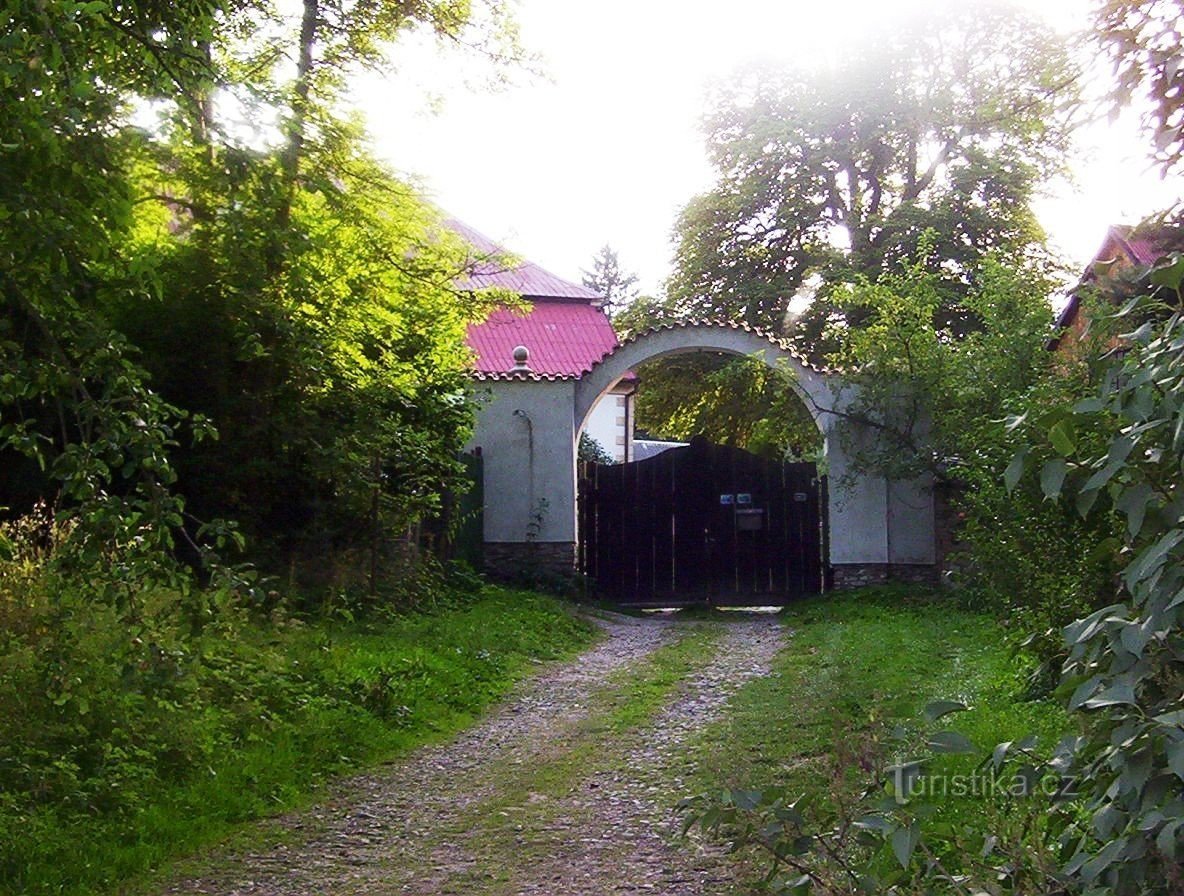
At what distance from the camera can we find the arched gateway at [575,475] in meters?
16.3

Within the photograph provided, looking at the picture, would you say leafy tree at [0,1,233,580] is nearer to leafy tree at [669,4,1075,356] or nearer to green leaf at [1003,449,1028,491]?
green leaf at [1003,449,1028,491]

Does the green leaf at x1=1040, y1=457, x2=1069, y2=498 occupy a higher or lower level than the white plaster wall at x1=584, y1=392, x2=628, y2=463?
lower

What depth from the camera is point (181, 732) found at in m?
6.52

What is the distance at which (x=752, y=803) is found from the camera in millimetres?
2680

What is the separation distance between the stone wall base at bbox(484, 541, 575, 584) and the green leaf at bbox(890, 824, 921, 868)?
14.2 meters

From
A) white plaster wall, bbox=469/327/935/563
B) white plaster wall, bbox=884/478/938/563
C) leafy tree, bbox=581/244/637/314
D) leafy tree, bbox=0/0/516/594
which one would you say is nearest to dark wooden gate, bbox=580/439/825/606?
white plaster wall, bbox=469/327/935/563

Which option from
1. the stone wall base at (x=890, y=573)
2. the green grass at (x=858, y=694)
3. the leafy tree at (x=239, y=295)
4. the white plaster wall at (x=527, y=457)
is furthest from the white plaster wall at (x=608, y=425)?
the leafy tree at (x=239, y=295)

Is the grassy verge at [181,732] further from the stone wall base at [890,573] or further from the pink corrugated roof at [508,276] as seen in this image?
the stone wall base at [890,573]

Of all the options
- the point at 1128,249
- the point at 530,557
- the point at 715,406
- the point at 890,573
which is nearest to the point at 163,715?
the point at 1128,249

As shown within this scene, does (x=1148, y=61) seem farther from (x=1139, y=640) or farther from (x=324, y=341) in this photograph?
(x=324, y=341)

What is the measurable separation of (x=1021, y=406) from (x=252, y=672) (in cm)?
512

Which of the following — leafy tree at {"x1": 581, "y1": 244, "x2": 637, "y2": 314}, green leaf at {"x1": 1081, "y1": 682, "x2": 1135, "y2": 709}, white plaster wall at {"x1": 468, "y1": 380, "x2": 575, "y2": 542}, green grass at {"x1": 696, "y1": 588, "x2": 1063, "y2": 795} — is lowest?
green grass at {"x1": 696, "y1": 588, "x2": 1063, "y2": 795}

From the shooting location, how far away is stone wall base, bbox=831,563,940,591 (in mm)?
16250

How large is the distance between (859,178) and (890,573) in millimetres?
12768
